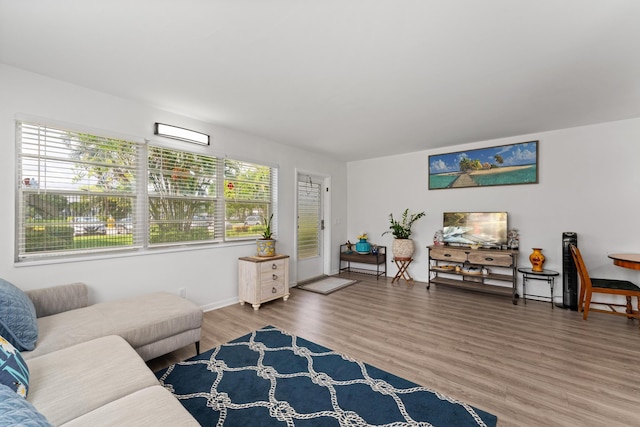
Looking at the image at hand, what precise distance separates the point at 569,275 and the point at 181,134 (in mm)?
5270

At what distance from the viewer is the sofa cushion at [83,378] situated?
1202 millimetres

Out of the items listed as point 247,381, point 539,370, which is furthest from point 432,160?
point 247,381

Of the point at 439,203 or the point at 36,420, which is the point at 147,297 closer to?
the point at 36,420

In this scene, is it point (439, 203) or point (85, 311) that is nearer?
point (85, 311)

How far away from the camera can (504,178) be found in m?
4.34

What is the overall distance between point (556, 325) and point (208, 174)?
459 centimetres

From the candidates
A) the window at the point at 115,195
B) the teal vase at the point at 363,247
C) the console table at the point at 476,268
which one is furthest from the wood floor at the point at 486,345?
the teal vase at the point at 363,247

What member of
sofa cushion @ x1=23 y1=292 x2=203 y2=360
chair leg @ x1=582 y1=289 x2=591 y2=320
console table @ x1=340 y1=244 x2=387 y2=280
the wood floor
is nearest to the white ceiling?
sofa cushion @ x1=23 y1=292 x2=203 y2=360

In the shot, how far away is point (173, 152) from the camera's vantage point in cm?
329

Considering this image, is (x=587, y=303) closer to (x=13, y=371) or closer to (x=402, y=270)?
(x=402, y=270)

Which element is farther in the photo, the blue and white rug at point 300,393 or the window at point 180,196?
the window at point 180,196

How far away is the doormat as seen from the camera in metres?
4.53

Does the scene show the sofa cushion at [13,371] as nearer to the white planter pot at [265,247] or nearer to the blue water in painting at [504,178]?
the white planter pot at [265,247]

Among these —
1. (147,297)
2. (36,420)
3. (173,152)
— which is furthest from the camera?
(173,152)
